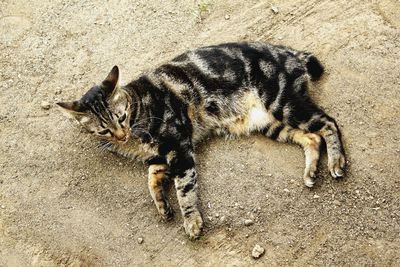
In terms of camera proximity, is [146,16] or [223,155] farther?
[146,16]

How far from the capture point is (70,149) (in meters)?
5.32

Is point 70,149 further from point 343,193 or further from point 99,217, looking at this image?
point 343,193

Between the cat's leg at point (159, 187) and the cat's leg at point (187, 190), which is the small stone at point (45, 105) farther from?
the cat's leg at point (187, 190)

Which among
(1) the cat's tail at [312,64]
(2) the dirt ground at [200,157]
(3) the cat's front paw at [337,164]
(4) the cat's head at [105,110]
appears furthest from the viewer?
(1) the cat's tail at [312,64]

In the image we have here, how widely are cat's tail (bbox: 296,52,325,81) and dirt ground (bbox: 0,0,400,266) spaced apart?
123mm

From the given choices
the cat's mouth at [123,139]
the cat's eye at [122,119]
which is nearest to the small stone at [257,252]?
the cat's mouth at [123,139]

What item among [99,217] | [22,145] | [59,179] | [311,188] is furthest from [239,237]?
[22,145]

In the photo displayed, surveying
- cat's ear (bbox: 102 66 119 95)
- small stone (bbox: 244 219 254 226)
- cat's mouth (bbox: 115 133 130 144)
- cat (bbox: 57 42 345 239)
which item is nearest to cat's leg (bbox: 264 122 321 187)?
cat (bbox: 57 42 345 239)

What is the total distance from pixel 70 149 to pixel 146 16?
197cm

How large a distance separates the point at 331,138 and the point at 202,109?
4.13ft

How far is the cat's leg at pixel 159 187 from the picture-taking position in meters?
4.68

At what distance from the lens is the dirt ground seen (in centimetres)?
446

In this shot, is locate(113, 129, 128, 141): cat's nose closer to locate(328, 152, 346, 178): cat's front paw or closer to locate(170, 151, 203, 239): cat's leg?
locate(170, 151, 203, 239): cat's leg

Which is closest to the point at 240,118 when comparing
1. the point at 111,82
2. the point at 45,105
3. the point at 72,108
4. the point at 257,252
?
the point at 111,82
